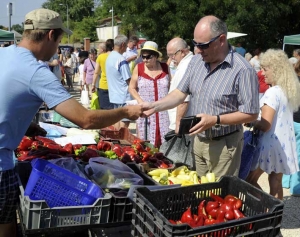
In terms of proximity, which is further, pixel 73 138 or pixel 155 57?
pixel 155 57

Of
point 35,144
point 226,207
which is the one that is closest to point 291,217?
point 226,207

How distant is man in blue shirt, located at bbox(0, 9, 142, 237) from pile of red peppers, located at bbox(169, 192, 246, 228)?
2.76ft

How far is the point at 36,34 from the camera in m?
2.71

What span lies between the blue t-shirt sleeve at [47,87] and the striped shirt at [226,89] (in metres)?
1.38

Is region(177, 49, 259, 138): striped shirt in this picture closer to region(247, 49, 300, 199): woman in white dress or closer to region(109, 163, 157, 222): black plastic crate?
region(247, 49, 300, 199): woman in white dress

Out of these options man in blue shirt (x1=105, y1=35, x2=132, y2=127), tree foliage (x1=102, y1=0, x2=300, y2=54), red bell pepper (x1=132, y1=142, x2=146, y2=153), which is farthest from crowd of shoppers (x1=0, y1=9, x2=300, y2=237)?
tree foliage (x1=102, y1=0, x2=300, y2=54)

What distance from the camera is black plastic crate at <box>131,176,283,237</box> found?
2170 millimetres

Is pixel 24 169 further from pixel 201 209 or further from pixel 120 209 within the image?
pixel 201 209

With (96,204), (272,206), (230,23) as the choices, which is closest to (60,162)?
(96,204)

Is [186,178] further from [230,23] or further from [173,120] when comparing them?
[230,23]

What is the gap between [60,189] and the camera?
276 cm

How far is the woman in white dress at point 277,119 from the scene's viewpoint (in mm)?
4199

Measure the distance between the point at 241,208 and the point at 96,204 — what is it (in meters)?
0.95

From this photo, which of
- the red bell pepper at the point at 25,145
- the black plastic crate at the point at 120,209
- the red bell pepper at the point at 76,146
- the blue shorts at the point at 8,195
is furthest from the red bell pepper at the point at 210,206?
the red bell pepper at the point at 25,145
